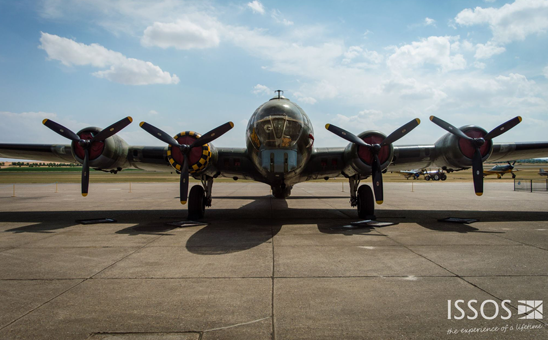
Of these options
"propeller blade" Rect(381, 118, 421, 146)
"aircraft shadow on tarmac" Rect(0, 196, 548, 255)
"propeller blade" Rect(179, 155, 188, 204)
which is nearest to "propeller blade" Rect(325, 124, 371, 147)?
"propeller blade" Rect(381, 118, 421, 146)

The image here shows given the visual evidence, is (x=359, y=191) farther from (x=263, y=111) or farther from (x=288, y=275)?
(x=288, y=275)

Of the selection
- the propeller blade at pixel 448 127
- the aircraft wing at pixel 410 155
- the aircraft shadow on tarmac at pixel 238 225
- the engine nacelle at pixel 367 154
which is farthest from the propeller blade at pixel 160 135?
the propeller blade at pixel 448 127

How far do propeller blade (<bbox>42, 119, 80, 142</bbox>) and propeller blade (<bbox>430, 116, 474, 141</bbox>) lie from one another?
12.9 m

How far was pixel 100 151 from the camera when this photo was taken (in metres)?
12.0

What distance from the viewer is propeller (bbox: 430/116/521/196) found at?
11359mm

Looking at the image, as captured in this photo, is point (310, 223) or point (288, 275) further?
point (310, 223)

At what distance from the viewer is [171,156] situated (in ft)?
38.0

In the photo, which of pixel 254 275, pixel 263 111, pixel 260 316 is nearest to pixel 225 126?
pixel 263 111

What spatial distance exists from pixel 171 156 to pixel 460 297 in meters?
9.64

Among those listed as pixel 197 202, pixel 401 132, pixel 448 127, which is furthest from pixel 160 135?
pixel 448 127

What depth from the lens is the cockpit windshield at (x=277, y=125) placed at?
987 centimetres

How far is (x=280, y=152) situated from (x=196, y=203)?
4258 millimetres

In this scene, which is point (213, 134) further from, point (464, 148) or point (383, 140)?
point (464, 148)

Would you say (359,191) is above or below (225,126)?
below
